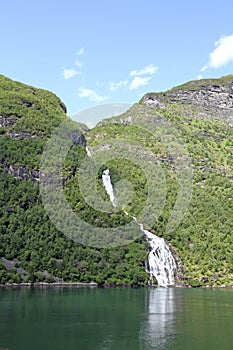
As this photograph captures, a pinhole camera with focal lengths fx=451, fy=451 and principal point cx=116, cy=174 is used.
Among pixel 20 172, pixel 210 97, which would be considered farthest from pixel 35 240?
pixel 210 97

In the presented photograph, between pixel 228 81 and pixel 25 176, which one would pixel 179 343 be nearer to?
pixel 25 176

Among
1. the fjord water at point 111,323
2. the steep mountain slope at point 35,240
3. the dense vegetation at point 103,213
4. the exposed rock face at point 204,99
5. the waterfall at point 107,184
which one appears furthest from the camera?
the exposed rock face at point 204,99

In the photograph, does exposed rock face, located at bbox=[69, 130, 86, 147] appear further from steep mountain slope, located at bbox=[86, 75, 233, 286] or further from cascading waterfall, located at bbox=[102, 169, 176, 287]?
cascading waterfall, located at bbox=[102, 169, 176, 287]

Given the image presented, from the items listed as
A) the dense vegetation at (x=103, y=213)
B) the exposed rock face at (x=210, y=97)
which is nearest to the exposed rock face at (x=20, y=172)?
the dense vegetation at (x=103, y=213)

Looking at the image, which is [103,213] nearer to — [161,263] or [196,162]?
[161,263]

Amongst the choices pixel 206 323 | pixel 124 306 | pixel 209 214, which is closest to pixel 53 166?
pixel 209 214

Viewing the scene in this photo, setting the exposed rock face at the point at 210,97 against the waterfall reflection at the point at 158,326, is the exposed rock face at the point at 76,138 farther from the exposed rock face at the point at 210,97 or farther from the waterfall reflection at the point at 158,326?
the waterfall reflection at the point at 158,326
